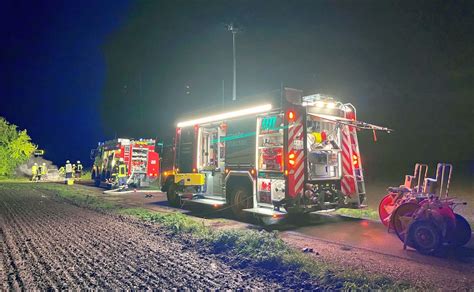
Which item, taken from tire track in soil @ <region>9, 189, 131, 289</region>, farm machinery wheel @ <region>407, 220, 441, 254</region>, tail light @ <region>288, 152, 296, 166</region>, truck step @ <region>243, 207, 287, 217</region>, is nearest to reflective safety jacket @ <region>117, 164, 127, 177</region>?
tire track in soil @ <region>9, 189, 131, 289</region>

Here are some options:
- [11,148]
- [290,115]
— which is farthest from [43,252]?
[11,148]

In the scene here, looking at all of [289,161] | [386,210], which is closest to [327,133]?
[289,161]

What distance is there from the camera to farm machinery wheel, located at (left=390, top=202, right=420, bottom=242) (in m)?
5.90

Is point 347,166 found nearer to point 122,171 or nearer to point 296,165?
point 296,165

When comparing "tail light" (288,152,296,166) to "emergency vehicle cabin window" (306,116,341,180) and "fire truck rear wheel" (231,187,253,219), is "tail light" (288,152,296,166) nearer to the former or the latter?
"emergency vehicle cabin window" (306,116,341,180)

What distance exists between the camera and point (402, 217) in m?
5.95

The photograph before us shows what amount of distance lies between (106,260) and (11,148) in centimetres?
3635

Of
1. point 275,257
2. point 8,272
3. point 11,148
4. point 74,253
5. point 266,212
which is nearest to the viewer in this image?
point 8,272

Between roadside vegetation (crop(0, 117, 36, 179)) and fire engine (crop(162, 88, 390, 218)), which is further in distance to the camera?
roadside vegetation (crop(0, 117, 36, 179))

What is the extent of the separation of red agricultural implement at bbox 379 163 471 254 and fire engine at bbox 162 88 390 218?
194cm

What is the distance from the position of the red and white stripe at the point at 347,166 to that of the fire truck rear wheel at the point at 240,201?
7.48 ft

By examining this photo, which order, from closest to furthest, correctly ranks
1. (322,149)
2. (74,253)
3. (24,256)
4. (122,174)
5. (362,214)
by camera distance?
(24,256), (74,253), (322,149), (362,214), (122,174)

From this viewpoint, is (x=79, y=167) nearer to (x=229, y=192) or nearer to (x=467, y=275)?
(x=229, y=192)

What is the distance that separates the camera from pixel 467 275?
4.40 metres
